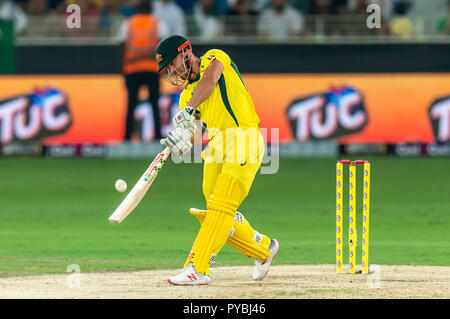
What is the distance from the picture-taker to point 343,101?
728 inches

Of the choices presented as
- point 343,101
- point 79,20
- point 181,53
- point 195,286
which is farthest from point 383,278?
point 79,20

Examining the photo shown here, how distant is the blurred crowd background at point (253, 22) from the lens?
19078 millimetres

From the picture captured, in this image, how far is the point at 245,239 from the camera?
8.53m

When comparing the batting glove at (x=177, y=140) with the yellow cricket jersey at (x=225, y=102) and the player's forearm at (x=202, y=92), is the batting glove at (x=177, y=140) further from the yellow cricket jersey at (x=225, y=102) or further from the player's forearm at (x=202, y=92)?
the yellow cricket jersey at (x=225, y=102)

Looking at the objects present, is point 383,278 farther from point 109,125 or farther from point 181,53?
point 109,125

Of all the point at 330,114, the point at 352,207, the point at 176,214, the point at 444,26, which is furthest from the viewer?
the point at 444,26

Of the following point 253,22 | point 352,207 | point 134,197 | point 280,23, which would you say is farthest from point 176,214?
point 280,23

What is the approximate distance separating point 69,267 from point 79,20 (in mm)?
10244

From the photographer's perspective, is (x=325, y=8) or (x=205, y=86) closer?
(x=205, y=86)

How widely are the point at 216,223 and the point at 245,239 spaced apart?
20.2 inches

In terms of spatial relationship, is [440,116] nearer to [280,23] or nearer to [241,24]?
[280,23]

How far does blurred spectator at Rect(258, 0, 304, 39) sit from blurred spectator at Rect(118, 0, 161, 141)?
6.26 feet

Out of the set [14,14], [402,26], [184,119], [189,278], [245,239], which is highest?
[184,119]
